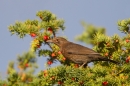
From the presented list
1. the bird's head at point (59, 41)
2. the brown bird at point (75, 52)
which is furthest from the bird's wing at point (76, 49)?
the bird's head at point (59, 41)

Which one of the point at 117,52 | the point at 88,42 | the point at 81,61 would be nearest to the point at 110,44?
the point at 117,52

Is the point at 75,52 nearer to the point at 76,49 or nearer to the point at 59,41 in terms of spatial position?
the point at 76,49

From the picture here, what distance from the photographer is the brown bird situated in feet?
24.9

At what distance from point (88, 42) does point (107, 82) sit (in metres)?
4.47

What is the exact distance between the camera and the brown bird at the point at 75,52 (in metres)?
7.60

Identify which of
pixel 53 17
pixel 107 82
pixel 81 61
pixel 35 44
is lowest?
pixel 107 82

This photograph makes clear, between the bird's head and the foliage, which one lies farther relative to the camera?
the bird's head

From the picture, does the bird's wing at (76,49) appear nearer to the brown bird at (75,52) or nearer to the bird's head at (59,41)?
the brown bird at (75,52)

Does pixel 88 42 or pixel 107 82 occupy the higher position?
pixel 88 42

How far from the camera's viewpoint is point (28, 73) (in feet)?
51.3

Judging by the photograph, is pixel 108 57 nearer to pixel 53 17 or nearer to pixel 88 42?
pixel 53 17

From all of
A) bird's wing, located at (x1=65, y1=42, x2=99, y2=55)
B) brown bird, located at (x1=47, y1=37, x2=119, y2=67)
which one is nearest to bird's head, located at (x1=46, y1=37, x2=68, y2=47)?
brown bird, located at (x1=47, y1=37, x2=119, y2=67)

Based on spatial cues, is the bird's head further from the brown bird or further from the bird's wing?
the bird's wing

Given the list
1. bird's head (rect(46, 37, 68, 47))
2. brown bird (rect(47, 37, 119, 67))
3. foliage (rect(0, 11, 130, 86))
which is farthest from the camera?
bird's head (rect(46, 37, 68, 47))
